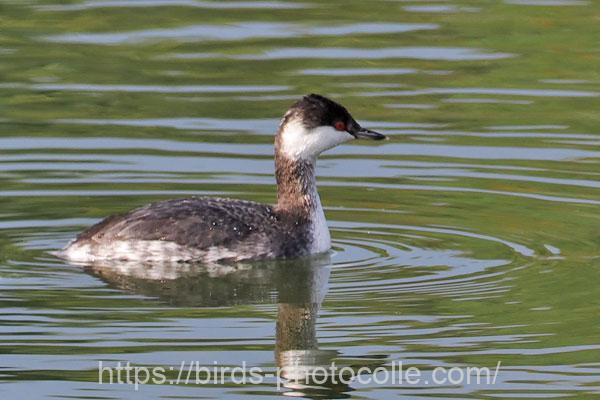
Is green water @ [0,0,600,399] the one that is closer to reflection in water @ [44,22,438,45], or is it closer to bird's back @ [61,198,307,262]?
reflection in water @ [44,22,438,45]

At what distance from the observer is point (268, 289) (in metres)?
12.9

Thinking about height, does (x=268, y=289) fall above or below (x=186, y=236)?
below

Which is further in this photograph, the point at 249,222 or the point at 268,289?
the point at 249,222

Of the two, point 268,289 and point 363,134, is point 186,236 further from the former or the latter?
point 363,134

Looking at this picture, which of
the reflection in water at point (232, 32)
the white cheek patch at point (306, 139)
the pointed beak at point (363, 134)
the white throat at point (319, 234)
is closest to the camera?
the white throat at point (319, 234)

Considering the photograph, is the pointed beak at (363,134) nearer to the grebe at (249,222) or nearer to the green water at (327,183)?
the grebe at (249,222)

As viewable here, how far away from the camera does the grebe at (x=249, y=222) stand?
43.6 ft

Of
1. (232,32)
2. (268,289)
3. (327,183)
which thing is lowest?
(268,289)

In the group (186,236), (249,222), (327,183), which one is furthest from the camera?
(327,183)

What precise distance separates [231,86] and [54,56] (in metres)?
2.16

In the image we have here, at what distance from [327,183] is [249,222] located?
219cm

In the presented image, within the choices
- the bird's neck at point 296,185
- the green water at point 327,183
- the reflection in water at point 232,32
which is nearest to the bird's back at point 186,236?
the green water at point 327,183

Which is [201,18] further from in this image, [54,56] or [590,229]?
[590,229]

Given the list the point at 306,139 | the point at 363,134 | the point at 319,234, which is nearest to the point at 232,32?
the point at 363,134
